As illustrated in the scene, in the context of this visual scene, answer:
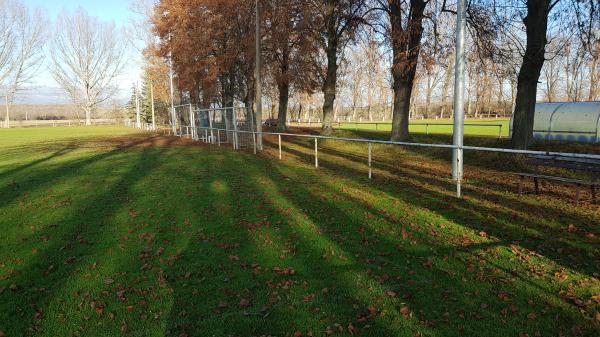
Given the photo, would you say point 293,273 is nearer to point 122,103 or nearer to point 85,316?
point 85,316

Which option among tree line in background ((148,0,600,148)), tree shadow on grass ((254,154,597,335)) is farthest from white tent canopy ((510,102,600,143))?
tree shadow on grass ((254,154,597,335))

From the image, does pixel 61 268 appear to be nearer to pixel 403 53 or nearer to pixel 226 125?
pixel 403 53

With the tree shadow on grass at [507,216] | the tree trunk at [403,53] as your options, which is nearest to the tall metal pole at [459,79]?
the tree shadow on grass at [507,216]

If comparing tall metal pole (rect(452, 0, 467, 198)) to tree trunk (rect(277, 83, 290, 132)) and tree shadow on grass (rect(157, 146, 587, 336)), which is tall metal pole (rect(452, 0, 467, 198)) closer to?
tree shadow on grass (rect(157, 146, 587, 336))

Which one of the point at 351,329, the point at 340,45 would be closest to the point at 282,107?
the point at 340,45

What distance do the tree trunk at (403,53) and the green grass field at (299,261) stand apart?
835cm

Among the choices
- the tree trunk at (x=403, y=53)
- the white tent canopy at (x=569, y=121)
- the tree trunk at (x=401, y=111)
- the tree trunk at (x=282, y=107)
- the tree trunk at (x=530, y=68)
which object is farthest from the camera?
the tree trunk at (x=282, y=107)

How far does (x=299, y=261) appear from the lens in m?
5.19

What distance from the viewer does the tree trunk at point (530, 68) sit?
12406 millimetres

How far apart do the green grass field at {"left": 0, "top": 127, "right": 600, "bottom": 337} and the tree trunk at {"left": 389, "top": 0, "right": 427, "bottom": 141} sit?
8346 mm

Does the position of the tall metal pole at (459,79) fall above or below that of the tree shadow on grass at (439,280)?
above

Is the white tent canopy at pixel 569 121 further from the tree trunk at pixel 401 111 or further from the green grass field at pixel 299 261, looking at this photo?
the green grass field at pixel 299 261

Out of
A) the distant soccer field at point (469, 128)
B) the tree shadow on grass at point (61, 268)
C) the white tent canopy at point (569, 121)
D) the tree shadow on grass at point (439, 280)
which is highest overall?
the white tent canopy at point (569, 121)

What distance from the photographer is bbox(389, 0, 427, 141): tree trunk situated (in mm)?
16516
